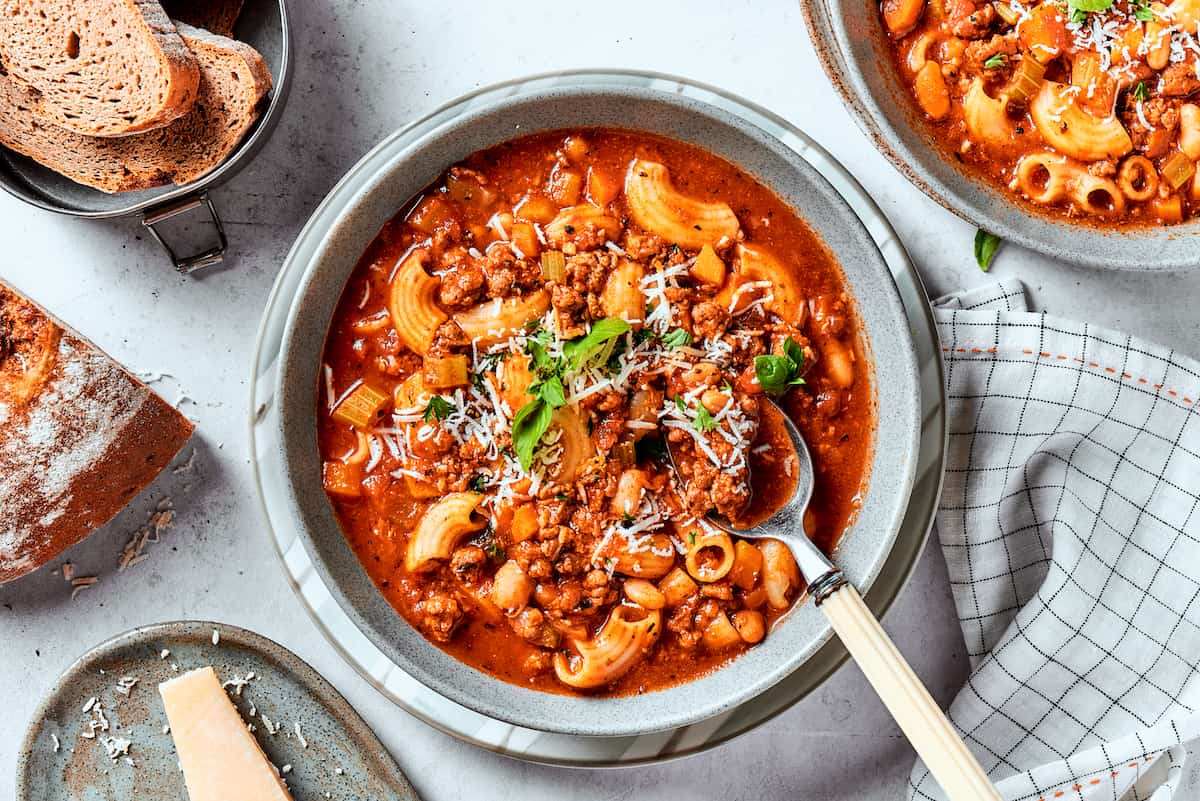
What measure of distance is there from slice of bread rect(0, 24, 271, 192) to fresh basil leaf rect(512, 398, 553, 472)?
160 cm

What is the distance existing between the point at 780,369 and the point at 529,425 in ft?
2.68

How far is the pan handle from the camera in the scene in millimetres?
3836

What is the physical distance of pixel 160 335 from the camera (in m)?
4.08

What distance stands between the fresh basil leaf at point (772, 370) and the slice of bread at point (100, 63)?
7.51ft

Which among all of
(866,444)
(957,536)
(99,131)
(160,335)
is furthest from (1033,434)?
(99,131)

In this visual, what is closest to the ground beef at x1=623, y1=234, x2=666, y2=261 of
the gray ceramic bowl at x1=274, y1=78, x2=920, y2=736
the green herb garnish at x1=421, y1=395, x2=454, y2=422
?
the gray ceramic bowl at x1=274, y1=78, x2=920, y2=736

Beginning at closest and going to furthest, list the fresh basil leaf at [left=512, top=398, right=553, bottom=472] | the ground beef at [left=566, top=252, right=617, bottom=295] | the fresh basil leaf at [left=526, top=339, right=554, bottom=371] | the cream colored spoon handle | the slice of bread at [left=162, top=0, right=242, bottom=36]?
the cream colored spoon handle < the fresh basil leaf at [left=512, top=398, right=553, bottom=472] < the fresh basil leaf at [left=526, top=339, right=554, bottom=371] < the ground beef at [left=566, top=252, right=617, bottom=295] < the slice of bread at [left=162, top=0, right=242, bottom=36]

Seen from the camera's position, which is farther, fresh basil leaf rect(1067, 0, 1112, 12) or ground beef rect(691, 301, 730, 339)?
fresh basil leaf rect(1067, 0, 1112, 12)

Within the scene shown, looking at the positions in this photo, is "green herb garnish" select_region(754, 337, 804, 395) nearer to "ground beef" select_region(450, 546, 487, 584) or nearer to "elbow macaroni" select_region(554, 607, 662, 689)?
"elbow macaroni" select_region(554, 607, 662, 689)

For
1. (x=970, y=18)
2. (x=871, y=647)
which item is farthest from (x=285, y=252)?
(x=970, y=18)

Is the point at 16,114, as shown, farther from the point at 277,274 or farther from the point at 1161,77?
the point at 1161,77

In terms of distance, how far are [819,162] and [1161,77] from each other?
135cm

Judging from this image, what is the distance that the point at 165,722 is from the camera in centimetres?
409

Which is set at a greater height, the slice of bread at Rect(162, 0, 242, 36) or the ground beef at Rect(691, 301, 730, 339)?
the slice of bread at Rect(162, 0, 242, 36)
